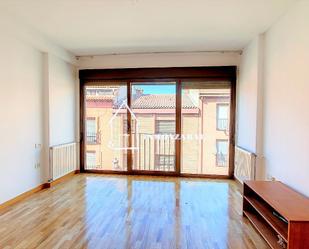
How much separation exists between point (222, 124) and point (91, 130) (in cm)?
300

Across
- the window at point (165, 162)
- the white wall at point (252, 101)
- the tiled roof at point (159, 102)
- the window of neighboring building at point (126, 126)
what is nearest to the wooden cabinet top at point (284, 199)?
the white wall at point (252, 101)

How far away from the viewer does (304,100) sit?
263 cm

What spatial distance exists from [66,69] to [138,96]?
1646 millimetres

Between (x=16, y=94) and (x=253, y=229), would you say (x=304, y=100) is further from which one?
(x=16, y=94)

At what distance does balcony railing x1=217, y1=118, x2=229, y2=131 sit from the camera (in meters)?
5.19

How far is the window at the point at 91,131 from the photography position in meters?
5.60

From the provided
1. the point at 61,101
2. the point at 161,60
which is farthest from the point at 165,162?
the point at 61,101

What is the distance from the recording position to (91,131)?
5.62m

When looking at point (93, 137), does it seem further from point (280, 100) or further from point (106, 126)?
point (280, 100)

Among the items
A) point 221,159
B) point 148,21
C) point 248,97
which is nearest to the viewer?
point 148,21

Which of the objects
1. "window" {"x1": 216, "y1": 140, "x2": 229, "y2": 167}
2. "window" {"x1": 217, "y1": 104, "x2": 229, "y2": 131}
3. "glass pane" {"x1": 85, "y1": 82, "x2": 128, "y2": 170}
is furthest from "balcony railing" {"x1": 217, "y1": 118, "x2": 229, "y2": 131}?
"glass pane" {"x1": 85, "y1": 82, "x2": 128, "y2": 170}

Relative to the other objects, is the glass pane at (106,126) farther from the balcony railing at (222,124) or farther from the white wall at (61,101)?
the balcony railing at (222,124)

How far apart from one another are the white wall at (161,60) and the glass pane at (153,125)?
0.46m

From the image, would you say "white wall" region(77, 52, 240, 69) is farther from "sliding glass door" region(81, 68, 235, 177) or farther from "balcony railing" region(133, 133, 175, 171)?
"balcony railing" region(133, 133, 175, 171)
